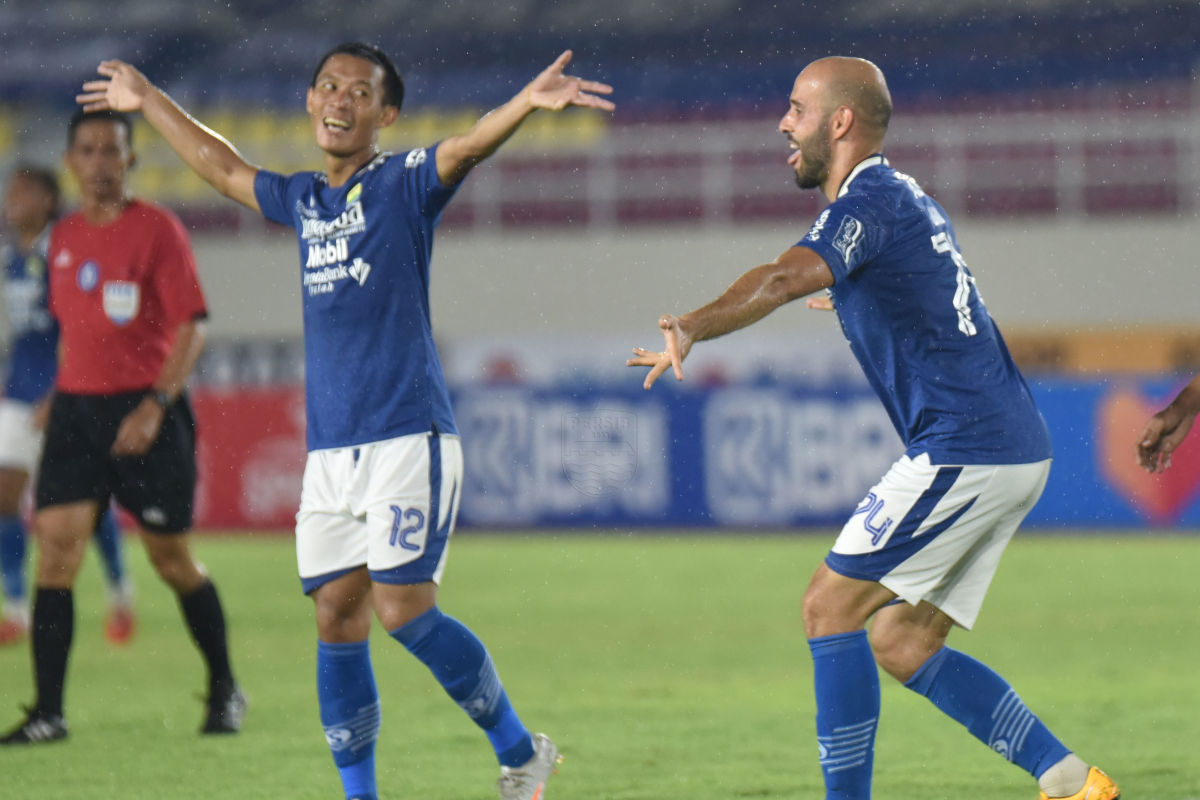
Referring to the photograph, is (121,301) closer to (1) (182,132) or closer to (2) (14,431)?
(1) (182,132)

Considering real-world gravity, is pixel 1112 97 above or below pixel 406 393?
above

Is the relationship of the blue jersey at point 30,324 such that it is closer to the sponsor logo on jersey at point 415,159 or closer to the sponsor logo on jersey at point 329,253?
the sponsor logo on jersey at point 329,253

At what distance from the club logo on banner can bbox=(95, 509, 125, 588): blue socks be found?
6.58m

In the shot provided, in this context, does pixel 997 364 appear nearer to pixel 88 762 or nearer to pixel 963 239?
pixel 88 762

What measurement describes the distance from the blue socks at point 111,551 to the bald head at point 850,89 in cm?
579

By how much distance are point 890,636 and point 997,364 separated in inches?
31.0

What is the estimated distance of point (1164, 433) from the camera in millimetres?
4211

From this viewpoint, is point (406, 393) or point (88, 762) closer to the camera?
point (406, 393)

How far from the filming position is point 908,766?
489 cm

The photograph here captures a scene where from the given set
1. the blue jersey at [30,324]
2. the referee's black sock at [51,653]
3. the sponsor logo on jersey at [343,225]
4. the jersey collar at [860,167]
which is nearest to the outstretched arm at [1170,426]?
the jersey collar at [860,167]

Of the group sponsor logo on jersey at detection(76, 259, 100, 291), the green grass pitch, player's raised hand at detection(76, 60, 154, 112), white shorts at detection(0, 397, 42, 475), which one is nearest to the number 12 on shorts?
the green grass pitch

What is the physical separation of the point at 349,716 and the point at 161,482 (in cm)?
192

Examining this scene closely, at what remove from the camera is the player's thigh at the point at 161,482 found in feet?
18.4

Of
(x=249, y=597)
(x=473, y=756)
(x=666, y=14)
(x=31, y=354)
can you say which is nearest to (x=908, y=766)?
(x=473, y=756)
